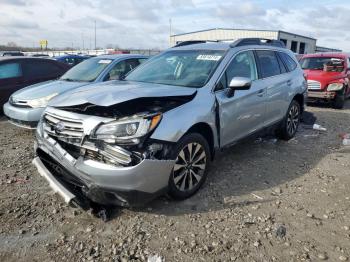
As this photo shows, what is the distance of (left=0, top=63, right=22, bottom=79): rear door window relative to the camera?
29.1ft

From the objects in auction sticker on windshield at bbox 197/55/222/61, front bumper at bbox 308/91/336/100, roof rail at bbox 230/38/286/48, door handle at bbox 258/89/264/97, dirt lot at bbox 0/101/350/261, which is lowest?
dirt lot at bbox 0/101/350/261

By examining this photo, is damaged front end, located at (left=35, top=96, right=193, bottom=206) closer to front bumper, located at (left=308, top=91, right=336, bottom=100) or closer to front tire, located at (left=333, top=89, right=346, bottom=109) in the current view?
front bumper, located at (left=308, top=91, right=336, bottom=100)

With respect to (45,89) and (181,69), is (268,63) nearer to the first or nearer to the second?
(181,69)

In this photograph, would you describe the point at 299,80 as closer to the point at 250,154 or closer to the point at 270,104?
the point at 270,104

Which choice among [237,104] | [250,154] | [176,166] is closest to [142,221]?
[176,166]

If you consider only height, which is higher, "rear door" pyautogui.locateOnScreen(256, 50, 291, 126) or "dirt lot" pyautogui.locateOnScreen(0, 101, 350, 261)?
"rear door" pyautogui.locateOnScreen(256, 50, 291, 126)

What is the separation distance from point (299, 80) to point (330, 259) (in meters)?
4.49

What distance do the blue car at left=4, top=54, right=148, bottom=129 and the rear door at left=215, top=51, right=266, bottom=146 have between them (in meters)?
2.19

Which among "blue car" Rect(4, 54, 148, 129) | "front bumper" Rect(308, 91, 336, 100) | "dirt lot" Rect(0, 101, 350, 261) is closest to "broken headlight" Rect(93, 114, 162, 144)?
"dirt lot" Rect(0, 101, 350, 261)

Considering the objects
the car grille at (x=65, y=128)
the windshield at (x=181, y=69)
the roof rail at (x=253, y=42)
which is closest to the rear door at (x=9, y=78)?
the windshield at (x=181, y=69)

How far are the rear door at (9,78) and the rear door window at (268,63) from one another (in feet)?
21.1

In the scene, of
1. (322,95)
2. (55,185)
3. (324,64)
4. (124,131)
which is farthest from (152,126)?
(324,64)

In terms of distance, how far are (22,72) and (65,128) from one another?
638 cm

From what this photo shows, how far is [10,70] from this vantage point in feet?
29.5
